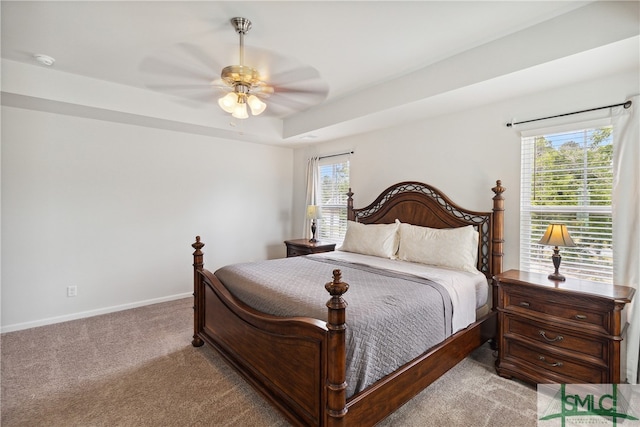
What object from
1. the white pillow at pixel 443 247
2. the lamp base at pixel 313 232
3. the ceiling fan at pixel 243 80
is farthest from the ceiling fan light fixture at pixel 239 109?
the lamp base at pixel 313 232

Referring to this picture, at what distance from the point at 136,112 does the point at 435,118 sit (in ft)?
11.1

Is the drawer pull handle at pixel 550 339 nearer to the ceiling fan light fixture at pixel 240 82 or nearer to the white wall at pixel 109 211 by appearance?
the ceiling fan light fixture at pixel 240 82

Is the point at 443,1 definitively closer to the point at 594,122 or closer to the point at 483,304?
the point at 594,122

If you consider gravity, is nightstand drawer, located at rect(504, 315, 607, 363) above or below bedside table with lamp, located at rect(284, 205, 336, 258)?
below

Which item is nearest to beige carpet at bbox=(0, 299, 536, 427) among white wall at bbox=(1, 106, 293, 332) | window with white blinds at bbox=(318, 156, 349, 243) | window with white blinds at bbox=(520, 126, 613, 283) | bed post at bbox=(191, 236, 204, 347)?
bed post at bbox=(191, 236, 204, 347)

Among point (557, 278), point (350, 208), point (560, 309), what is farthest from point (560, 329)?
point (350, 208)

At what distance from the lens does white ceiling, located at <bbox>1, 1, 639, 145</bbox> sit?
2029mm

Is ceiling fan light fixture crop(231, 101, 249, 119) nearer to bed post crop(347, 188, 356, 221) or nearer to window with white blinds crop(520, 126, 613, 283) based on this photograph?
bed post crop(347, 188, 356, 221)

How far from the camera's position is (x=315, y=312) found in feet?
5.76

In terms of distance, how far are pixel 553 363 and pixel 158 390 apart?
283cm

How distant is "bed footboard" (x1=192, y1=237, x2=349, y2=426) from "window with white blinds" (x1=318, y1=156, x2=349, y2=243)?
251cm

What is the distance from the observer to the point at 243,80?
93.8 inches

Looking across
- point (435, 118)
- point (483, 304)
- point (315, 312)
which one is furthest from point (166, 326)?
point (435, 118)

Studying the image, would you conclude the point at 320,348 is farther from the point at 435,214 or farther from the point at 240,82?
the point at 435,214
